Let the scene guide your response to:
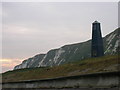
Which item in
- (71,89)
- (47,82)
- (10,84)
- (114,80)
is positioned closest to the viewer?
(114,80)

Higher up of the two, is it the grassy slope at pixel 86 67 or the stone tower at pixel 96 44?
the stone tower at pixel 96 44

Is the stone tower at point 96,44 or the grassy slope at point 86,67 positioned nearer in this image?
the grassy slope at point 86,67

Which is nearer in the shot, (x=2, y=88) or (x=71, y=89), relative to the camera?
(x=71, y=89)

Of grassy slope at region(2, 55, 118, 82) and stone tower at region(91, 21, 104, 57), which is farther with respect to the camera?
stone tower at region(91, 21, 104, 57)

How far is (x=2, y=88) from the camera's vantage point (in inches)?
1421

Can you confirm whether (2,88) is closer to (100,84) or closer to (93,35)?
(100,84)

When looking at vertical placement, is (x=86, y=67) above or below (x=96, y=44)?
below

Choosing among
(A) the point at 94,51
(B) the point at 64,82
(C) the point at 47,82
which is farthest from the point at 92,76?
(A) the point at 94,51

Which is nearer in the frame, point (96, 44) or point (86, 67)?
point (86, 67)

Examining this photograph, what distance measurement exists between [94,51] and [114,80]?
244 feet

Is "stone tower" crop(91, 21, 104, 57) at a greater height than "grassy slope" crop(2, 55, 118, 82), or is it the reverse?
"stone tower" crop(91, 21, 104, 57)

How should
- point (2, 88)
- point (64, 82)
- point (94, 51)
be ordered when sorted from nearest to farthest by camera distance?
point (64, 82)
point (2, 88)
point (94, 51)

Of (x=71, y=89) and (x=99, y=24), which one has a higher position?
(x=99, y=24)

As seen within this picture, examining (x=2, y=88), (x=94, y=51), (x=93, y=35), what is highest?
(x=93, y=35)
